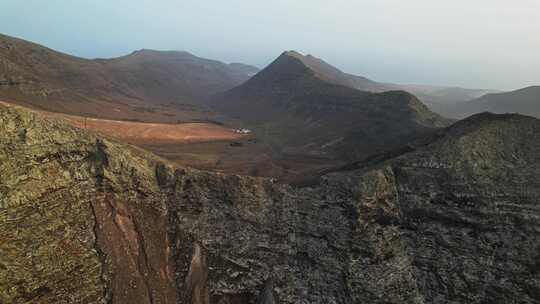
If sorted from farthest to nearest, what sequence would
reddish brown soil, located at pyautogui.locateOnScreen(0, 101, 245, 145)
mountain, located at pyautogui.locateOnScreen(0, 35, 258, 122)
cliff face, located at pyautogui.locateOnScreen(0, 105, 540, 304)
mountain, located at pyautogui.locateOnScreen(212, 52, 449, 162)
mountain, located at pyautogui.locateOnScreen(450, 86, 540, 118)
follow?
1. mountain, located at pyautogui.locateOnScreen(450, 86, 540, 118)
2. mountain, located at pyautogui.locateOnScreen(0, 35, 258, 122)
3. mountain, located at pyautogui.locateOnScreen(212, 52, 449, 162)
4. reddish brown soil, located at pyautogui.locateOnScreen(0, 101, 245, 145)
5. cliff face, located at pyautogui.locateOnScreen(0, 105, 540, 304)

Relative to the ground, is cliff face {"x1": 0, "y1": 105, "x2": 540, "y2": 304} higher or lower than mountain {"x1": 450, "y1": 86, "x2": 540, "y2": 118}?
lower

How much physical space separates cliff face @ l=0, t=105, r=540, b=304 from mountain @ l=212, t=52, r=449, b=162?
129 feet

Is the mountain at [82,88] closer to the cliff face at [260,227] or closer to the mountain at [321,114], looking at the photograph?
the mountain at [321,114]

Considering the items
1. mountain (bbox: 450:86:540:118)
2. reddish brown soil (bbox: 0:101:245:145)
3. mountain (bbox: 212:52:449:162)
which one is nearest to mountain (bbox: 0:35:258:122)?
reddish brown soil (bbox: 0:101:245:145)

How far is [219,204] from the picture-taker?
29594mm

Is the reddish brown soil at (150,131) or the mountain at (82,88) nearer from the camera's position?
the reddish brown soil at (150,131)

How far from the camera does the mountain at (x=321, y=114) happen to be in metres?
79.9

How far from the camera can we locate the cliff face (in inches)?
954

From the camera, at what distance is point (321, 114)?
110 meters

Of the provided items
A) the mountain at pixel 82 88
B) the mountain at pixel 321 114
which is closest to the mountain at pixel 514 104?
the mountain at pixel 321 114

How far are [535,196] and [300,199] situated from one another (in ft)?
51.2

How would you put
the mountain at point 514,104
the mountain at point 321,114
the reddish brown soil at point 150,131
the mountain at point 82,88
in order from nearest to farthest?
the reddish brown soil at point 150,131, the mountain at point 321,114, the mountain at point 82,88, the mountain at point 514,104

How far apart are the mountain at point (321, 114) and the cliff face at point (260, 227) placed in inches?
1544

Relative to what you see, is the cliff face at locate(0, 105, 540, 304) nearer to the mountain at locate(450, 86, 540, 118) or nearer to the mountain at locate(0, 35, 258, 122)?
the mountain at locate(0, 35, 258, 122)
